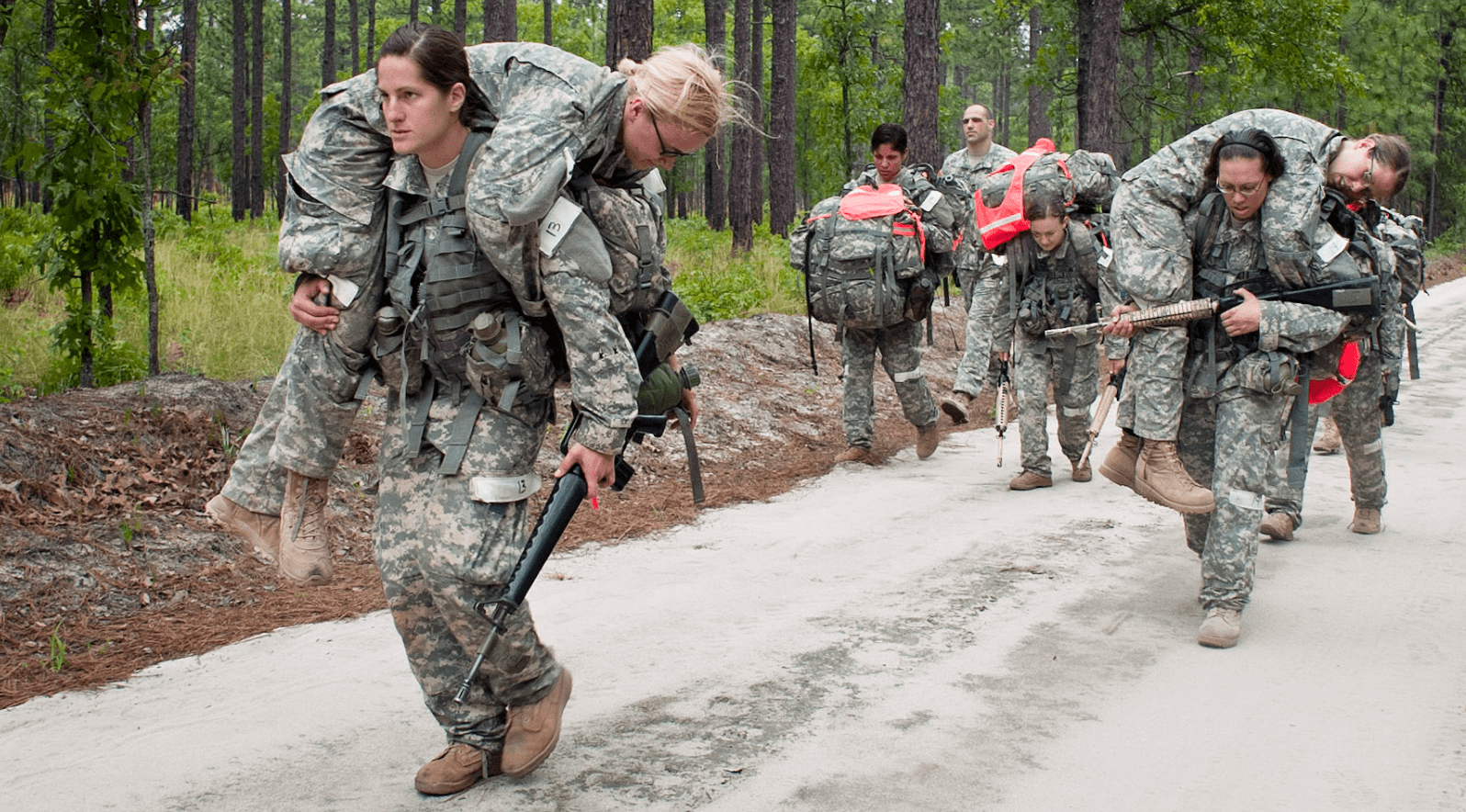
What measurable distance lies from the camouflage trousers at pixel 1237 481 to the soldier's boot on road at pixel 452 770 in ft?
11.5

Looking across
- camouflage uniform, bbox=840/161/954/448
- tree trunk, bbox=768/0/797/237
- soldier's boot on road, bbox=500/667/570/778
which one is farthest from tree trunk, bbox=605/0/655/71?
tree trunk, bbox=768/0/797/237

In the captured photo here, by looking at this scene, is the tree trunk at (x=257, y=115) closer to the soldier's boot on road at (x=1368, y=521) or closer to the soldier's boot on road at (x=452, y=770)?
the soldier's boot on road at (x=1368, y=521)

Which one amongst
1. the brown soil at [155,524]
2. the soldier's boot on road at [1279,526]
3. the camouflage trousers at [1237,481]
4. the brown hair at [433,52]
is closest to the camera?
the brown hair at [433,52]

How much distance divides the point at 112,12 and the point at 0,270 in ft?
21.2

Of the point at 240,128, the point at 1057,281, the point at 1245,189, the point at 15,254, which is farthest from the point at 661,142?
the point at 240,128

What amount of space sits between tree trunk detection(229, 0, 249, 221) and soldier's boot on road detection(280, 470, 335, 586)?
99.4 feet

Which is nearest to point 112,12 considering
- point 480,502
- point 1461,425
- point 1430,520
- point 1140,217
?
point 480,502

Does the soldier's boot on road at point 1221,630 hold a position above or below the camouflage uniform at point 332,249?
below

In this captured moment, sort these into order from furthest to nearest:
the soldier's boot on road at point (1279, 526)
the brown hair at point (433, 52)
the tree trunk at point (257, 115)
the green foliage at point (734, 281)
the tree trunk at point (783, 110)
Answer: the tree trunk at point (257, 115)
the tree trunk at point (783, 110)
the green foliage at point (734, 281)
the soldier's boot on road at point (1279, 526)
the brown hair at point (433, 52)

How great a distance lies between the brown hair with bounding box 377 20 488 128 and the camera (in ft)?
11.3

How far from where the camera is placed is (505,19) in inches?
822

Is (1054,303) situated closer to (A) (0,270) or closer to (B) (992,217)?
(B) (992,217)

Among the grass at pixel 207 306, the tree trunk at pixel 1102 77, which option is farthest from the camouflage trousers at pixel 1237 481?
the tree trunk at pixel 1102 77

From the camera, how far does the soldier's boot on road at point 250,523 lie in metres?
3.95
